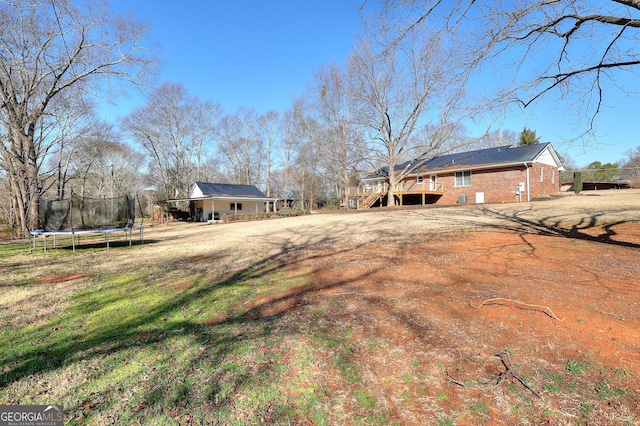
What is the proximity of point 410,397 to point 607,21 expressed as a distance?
5.57m

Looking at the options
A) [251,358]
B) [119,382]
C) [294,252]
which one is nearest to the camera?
[119,382]

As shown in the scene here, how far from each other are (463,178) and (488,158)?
7.38 feet

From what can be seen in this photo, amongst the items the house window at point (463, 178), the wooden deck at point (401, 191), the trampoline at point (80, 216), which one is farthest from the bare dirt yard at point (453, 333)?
the wooden deck at point (401, 191)

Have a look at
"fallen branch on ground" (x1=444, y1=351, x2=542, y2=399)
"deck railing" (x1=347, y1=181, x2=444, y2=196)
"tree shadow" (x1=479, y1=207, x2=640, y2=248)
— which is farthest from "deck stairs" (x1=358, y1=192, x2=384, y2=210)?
"fallen branch on ground" (x1=444, y1=351, x2=542, y2=399)

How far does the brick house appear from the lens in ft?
66.9

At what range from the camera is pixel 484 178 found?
874 inches

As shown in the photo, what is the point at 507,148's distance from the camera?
23.3m

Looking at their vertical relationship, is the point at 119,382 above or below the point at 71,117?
below

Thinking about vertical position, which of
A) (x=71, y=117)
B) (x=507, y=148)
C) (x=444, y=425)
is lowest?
(x=444, y=425)

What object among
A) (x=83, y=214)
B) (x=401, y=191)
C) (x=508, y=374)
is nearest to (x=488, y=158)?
(x=401, y=191)

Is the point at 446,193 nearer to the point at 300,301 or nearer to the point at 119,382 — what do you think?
the point at 300,301

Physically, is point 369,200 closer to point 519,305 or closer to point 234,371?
point 519,305

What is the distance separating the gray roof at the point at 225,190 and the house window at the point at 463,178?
19.0 metres

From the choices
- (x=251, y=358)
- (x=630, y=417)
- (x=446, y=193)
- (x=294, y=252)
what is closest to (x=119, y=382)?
(x=251, y=358)
